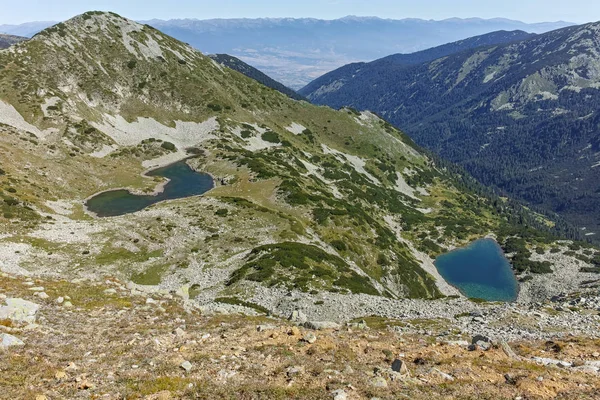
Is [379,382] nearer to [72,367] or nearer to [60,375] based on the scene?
[60,375]

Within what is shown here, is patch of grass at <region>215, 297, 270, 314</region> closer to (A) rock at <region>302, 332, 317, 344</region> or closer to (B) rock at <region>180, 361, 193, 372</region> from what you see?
(A) rock at <region>302, 332, 317, 344</region>

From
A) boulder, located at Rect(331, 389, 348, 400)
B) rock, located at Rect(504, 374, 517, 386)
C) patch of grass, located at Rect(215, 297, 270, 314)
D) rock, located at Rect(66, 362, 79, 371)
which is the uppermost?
boulder, located at Rect(331, 389, 348, 400)

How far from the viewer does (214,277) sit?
61469 mm

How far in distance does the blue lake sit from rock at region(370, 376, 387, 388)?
423 ft

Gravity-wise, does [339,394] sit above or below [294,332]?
above

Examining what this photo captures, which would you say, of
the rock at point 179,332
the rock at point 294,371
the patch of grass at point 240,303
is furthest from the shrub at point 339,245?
the rock at point 294,371

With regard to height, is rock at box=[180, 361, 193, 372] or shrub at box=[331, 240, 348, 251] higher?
rock at box=[180, 361, 193, 372]

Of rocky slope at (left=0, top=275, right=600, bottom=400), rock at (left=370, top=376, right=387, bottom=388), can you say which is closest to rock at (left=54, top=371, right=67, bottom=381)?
rocky slope at (left=0, top=275, right=600, bottom=400)

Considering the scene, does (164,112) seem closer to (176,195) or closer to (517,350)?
(176,195)

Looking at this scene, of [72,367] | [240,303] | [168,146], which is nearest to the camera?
[72,367]

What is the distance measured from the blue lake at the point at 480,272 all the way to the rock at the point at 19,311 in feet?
441

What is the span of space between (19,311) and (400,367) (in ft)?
77.5

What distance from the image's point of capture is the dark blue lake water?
3824 inches

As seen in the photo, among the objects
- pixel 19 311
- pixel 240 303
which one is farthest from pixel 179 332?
pixel 240 303
